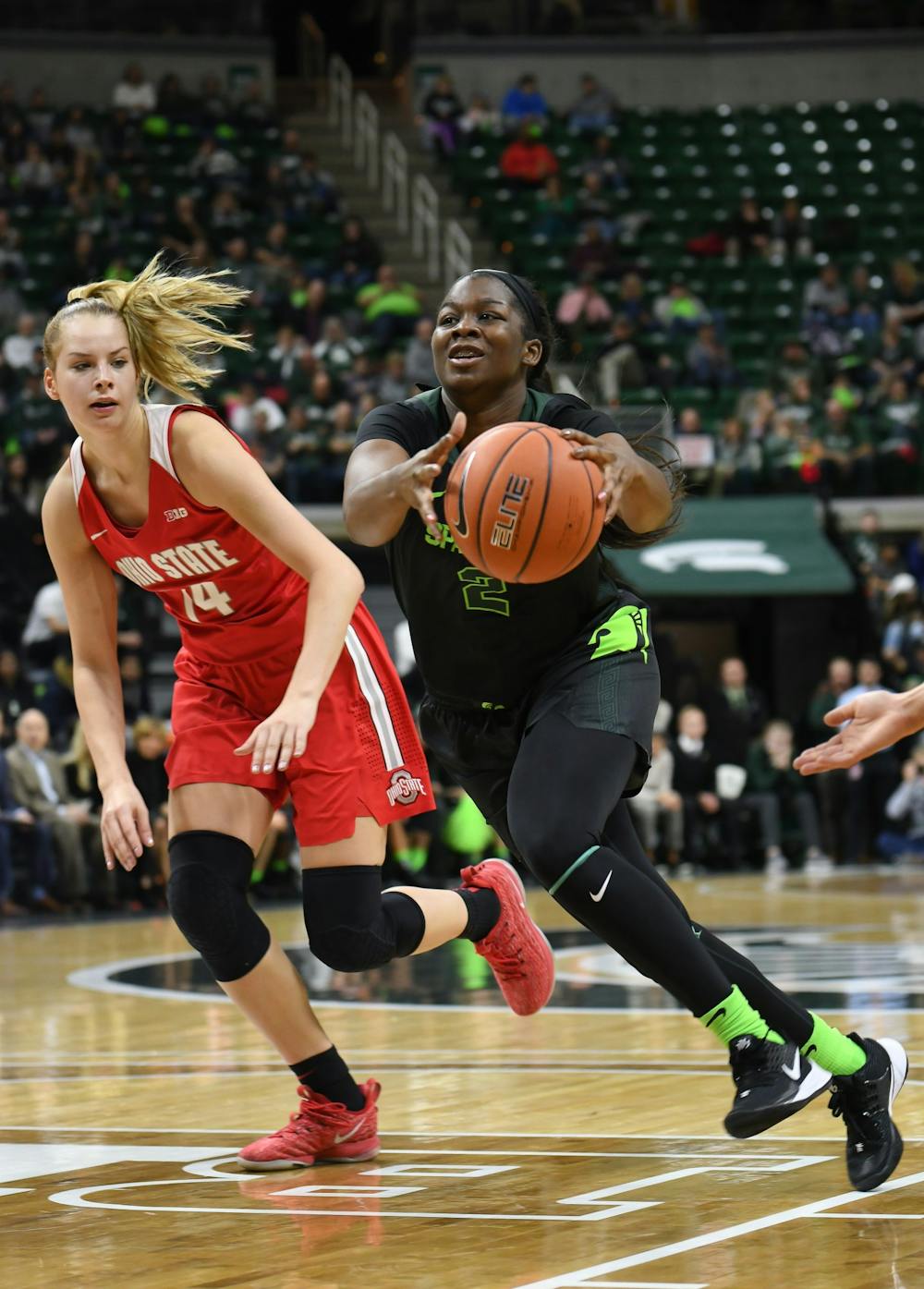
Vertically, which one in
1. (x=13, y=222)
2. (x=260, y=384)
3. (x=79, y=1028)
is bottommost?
(x=79, y=1028)

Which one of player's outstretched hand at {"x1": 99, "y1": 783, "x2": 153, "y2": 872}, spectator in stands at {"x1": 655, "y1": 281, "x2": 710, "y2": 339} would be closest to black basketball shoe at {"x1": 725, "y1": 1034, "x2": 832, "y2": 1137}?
player's outstretched hand at {"x1": 99, "y1": 783, "x2": 153, "y2": 872}

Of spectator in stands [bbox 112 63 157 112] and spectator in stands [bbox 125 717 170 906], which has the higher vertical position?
spectator in stands [bbox 112 63 157 112]

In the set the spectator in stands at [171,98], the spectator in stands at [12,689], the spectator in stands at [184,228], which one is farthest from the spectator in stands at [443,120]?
the spectator in stands at [12,689]

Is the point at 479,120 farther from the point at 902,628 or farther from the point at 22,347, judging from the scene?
the point at 902,628

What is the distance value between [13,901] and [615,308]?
367 inches

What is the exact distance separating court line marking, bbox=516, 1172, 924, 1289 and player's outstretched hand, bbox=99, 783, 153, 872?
1246mm

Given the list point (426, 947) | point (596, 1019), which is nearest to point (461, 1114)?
point (426, 947)

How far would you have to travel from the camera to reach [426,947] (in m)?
4.40

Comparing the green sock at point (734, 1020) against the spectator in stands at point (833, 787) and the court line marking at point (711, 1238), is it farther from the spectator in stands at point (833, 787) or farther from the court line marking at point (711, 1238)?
the spectator in stands at point (833, 787)

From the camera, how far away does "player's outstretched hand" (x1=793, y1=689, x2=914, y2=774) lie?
370 cm

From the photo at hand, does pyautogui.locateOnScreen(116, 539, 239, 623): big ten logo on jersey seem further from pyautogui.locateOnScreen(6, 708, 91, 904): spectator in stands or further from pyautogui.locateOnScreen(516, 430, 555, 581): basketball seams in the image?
pyautogui.locateOnScreen(6, 708, 91, 904): spectator in stands

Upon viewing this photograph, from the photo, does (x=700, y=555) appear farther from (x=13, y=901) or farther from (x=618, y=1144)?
(x=618, y=1144)

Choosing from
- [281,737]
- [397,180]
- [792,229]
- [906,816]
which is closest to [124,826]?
[281,737]

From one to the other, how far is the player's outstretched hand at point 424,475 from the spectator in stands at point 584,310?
1456cm
